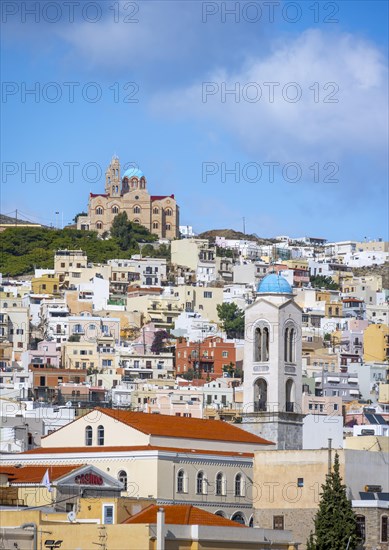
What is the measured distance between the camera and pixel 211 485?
246 feet

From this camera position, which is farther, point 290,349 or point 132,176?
point 132,176

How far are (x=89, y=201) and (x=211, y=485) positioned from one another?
120 meters

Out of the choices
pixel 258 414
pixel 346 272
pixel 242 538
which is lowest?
pixel 242 538

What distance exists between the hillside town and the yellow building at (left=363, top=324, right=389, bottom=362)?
16cm

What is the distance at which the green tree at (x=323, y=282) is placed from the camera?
18125 centimetres

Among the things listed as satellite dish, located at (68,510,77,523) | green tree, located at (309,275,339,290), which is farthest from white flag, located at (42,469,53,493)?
green tree, located at (309,275,339,290)

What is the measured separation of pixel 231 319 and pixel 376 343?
1370 cm

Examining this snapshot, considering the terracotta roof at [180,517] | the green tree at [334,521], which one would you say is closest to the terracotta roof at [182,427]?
the green tree at [334,521]

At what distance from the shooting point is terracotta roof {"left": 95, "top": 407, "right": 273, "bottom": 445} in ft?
244

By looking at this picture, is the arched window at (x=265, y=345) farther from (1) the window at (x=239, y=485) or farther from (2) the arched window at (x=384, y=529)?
(2) the arched window at (x=384, y=529)

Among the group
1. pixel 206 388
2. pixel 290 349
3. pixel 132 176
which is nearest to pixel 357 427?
pixel 290 349

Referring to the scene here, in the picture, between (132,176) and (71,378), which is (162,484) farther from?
(132,176)

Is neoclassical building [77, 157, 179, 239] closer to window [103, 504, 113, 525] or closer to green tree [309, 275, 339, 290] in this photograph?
green tree [309, 275, 339, 290]

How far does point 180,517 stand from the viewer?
58438 millimetres
